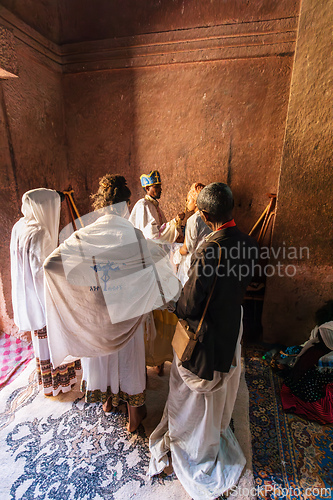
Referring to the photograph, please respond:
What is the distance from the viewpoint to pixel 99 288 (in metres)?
Result: 1.98

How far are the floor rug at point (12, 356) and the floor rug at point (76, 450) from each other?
0.75 feet

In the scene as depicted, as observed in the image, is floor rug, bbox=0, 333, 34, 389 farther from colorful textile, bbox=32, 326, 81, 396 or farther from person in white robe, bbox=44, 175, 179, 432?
person in white robe, bbox=44, 175, 179, 432

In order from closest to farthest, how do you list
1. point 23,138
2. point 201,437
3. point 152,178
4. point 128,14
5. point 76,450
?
1. point 201,437
2. point 76,450
3. point 23,138
4. point 152,178
5. point 128,14

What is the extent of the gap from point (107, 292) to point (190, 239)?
1444mm

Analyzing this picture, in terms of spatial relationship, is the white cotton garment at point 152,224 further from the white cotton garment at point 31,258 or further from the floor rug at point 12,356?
the floor rug at point 12,356

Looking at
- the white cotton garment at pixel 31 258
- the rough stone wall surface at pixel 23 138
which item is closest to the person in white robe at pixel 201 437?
the white cotton garment at pixel 31 258

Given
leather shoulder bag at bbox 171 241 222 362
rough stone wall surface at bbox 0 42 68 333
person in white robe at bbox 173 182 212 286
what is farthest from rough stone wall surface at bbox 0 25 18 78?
leather shoulder bag at bbox 171 241 222 362

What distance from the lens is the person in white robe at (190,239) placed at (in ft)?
10.1

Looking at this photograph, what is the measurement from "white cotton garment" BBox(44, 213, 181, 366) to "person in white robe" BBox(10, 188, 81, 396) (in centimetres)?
45

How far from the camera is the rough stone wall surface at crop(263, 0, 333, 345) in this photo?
2.57 m

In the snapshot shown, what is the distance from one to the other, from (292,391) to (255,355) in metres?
0.66

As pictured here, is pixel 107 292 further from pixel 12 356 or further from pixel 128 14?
pixel 128 14

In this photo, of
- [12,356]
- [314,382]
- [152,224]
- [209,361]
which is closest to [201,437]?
[209,361]

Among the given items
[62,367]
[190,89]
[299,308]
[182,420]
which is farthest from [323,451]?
[190,89]
